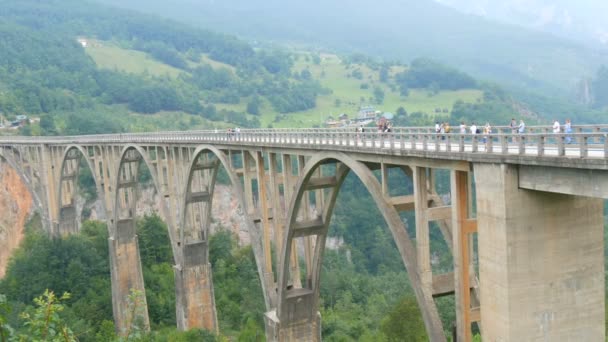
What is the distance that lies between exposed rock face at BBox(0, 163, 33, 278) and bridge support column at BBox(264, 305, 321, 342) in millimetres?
46458

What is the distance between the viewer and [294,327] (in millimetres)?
35156

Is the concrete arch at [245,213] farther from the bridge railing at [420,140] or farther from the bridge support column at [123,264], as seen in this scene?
the bridge support column at [123,264]

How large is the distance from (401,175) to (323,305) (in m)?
58.2

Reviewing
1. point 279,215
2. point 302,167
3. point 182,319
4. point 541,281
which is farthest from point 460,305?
point 182,319

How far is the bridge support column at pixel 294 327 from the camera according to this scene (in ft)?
114

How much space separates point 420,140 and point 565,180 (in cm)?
620

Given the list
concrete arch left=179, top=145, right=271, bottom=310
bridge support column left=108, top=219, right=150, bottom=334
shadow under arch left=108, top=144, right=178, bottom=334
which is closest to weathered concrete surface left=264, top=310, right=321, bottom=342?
concrete arch left=179, top=145, right=271, bottom=310

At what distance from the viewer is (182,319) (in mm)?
49188

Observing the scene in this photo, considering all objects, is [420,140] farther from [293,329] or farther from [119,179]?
[119,179]

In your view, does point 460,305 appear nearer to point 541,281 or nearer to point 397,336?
point 541,281

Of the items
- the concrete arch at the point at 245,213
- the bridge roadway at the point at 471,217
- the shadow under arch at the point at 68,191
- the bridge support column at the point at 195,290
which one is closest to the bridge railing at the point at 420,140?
the bridge roadway at the point at 471,217

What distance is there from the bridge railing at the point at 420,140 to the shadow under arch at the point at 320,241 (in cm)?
97

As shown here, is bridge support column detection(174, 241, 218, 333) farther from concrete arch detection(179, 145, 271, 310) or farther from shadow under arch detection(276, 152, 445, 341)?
shadow under arch detection(276, 152, 445, 341)

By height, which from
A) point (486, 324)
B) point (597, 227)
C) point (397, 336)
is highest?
point (597, 227)
